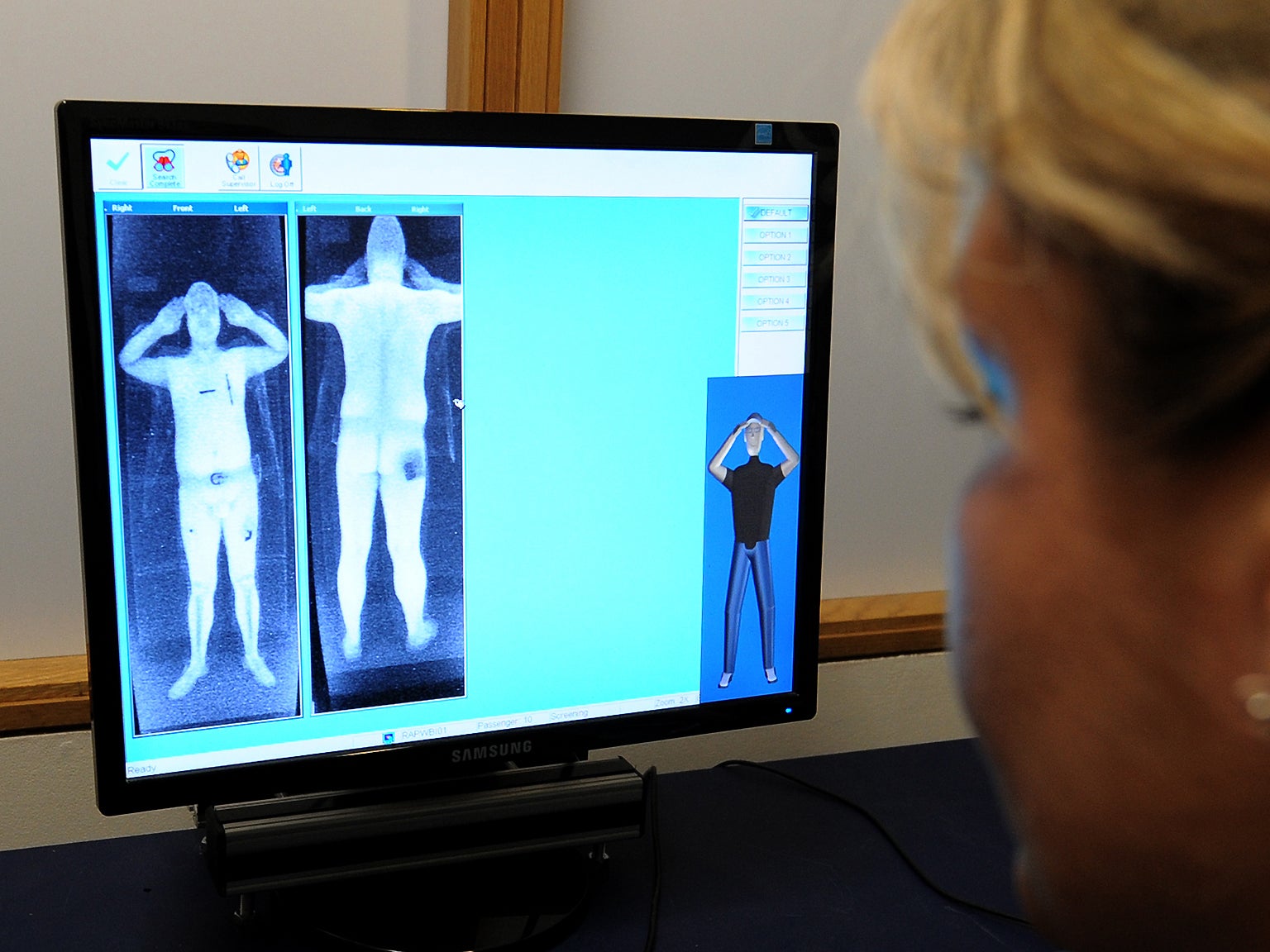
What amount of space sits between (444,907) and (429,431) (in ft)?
1.10

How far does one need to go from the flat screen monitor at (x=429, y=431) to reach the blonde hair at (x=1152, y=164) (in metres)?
0.47

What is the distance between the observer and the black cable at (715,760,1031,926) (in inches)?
38.4

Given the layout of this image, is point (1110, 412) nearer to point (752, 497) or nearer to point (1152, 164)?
point (1152, 164)

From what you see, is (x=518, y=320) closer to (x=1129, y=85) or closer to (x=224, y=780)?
(x=224, y=780)

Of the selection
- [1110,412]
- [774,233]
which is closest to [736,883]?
[774,233]

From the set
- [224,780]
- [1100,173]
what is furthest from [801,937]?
[1100,173]

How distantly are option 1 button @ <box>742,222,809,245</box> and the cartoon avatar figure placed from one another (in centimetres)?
12

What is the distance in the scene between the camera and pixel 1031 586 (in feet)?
1.41

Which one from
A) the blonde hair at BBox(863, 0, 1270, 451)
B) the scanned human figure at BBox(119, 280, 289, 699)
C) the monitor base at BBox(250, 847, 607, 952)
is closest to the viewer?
the blonde hair at BBox(863, 0, 1270, 451)

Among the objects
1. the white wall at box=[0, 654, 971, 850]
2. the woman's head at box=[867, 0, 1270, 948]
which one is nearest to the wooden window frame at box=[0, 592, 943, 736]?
the white wall at box=[0, 654, 971, 850]

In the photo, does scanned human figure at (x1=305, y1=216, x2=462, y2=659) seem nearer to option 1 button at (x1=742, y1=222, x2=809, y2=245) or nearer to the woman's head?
option 1 button at (x1=742, y1=222, x2=809, y2=245)

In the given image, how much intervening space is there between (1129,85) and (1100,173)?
0.02 metres

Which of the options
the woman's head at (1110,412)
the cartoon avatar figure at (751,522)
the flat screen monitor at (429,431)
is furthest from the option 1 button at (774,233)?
the woman's head at (1110,412)

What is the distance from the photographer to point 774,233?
0.90 meters
